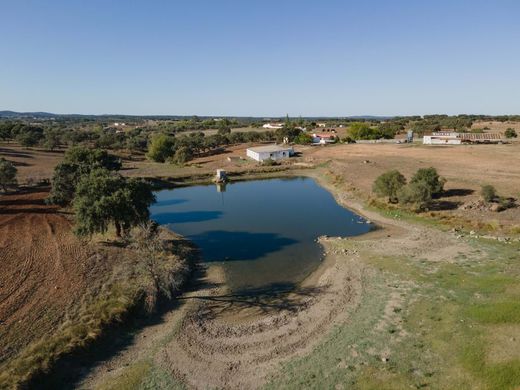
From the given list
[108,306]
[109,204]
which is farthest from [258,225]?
[108,306]

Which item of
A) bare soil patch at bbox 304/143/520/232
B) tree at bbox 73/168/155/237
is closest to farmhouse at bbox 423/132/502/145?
bare soil patch at bbox 304/143/520/232

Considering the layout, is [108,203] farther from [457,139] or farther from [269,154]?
[457,139]

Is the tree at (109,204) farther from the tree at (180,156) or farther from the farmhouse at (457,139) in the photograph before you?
the farmhouse at (457,139)

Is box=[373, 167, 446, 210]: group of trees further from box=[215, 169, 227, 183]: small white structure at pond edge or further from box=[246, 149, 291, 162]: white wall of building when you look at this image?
box=[246, 149, 291, 162]: white wall of building

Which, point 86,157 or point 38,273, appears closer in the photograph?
point 38,273

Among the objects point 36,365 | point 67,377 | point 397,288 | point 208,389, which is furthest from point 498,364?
point 36,365

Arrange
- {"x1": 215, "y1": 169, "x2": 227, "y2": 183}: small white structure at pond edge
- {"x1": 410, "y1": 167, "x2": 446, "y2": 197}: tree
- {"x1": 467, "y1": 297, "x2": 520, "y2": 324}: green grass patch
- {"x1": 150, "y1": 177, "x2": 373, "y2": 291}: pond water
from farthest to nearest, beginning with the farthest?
{"x1": 215, "y1": 169, "x2": 227, "y2": 183}: small white structure at pond edge < {"x1": 410, "y1": 167, "x2": 446, "y2": 197}: tree < {"x1": 150, "y1": 177, "x2": 373, "y2": 291}: pond water < {"x1": 467, "y1": 297, "x2": 520, "y2": 324}: green grass patch

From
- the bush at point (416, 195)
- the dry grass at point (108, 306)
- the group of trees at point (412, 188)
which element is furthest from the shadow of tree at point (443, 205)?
the dry grass at point (108, 306)

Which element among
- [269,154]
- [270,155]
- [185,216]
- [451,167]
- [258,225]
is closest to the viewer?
[258,225]
